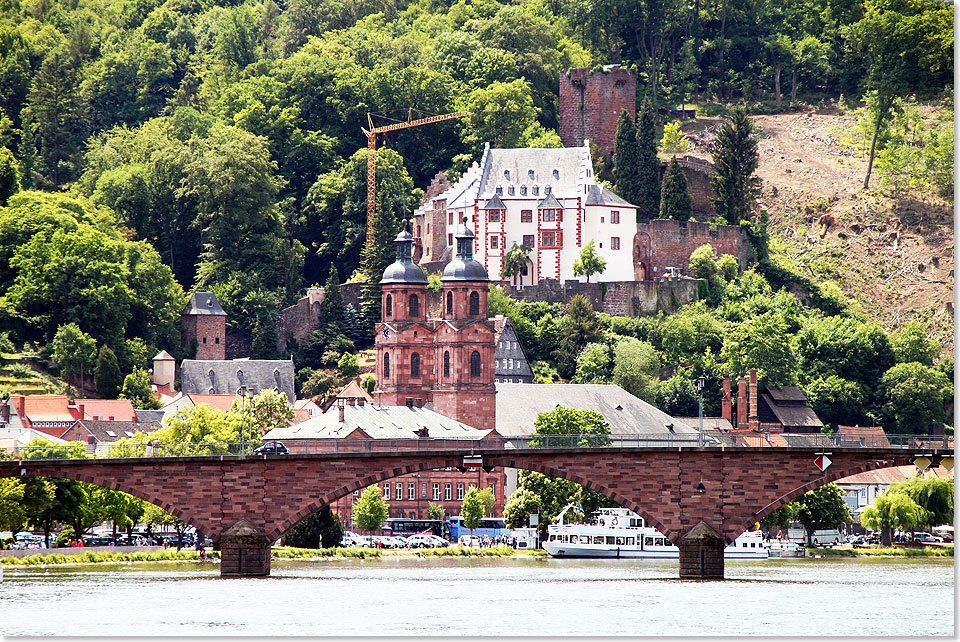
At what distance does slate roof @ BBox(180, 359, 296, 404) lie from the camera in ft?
498

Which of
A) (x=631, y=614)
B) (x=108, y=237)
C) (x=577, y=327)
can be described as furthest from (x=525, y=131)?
(x=631, y=614)

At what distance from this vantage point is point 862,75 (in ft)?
585

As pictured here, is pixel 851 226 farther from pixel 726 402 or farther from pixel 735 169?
pixel 726 402

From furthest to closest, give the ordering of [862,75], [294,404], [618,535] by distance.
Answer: [862,75] → [294,404] → [618,535]

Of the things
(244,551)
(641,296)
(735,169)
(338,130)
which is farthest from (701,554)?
(338,130)

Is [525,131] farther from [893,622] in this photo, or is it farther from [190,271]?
[893,622]

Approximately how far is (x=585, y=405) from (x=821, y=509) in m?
21.3

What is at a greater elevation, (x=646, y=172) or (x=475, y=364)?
(x=646, y=172)

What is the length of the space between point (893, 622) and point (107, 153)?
106 meters

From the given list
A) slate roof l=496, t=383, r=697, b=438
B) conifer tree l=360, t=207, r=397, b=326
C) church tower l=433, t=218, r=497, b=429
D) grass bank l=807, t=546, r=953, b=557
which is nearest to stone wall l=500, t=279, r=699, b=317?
slate roof l=496, t=383, r=697, b=438

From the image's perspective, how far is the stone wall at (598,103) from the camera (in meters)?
170

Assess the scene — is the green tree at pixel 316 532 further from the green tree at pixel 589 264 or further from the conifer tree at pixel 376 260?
the green tree at pixel 589 264

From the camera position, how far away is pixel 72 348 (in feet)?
464

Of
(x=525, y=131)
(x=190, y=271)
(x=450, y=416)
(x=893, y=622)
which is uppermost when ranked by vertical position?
(x=525, y=131)
